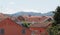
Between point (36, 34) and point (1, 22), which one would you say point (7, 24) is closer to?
point (1, 22)

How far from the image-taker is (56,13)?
31125 millimetres

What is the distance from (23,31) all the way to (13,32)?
1676 mm

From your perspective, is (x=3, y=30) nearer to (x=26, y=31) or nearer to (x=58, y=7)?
(x=26, y=31)

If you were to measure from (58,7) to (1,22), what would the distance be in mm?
11269

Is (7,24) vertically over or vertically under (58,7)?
under

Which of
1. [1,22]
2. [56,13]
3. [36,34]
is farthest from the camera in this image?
[36,34]

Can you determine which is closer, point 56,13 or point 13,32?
point 56,13

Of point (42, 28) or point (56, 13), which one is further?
point (42, 28)

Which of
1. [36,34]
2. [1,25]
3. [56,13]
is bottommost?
[36,34]

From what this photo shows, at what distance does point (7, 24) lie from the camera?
39.3 meters

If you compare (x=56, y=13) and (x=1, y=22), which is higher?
(x=56, y=13)

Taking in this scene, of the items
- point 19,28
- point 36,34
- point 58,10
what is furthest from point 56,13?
point 36,34

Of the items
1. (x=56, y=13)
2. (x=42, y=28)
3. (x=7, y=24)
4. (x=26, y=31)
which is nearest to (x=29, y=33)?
(x=26, y=31)

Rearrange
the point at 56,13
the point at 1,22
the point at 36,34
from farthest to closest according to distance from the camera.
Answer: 1. the point at 36,34
2. the point at 1,22
3. the point at 56,13
